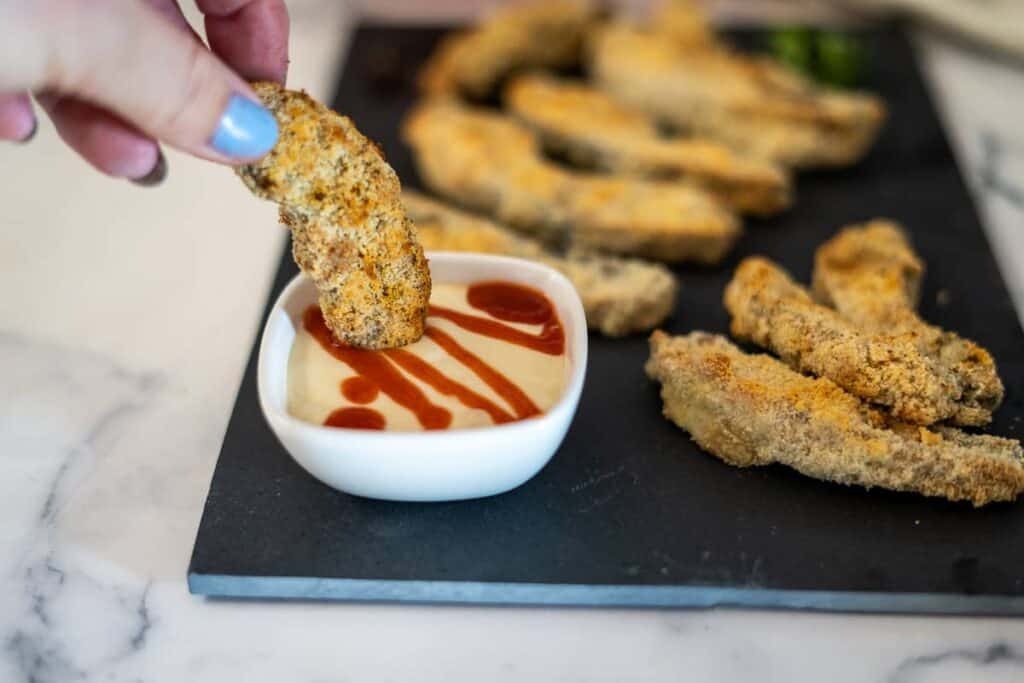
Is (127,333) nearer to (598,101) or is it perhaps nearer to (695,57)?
(598,101)

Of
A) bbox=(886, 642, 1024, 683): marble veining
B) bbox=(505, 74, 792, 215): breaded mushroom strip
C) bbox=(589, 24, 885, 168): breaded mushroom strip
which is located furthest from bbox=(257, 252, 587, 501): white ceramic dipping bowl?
bbox=(589, 24, 885, 168): breaded mushroom strip

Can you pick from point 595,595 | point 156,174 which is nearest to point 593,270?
point 595,595

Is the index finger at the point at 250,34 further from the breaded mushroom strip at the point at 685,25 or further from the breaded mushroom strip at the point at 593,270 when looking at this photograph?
the breaded mushroom strip at the point at 685,25

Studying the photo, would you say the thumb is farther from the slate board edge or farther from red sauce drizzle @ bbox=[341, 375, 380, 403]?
the slate board edge

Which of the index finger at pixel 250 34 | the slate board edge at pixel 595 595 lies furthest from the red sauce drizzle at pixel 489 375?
the index finger at pixel 250 34

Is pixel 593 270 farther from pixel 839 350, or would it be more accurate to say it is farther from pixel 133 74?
pixel 133 74

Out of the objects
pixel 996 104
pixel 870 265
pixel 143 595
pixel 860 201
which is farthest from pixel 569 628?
pixel 996 104
